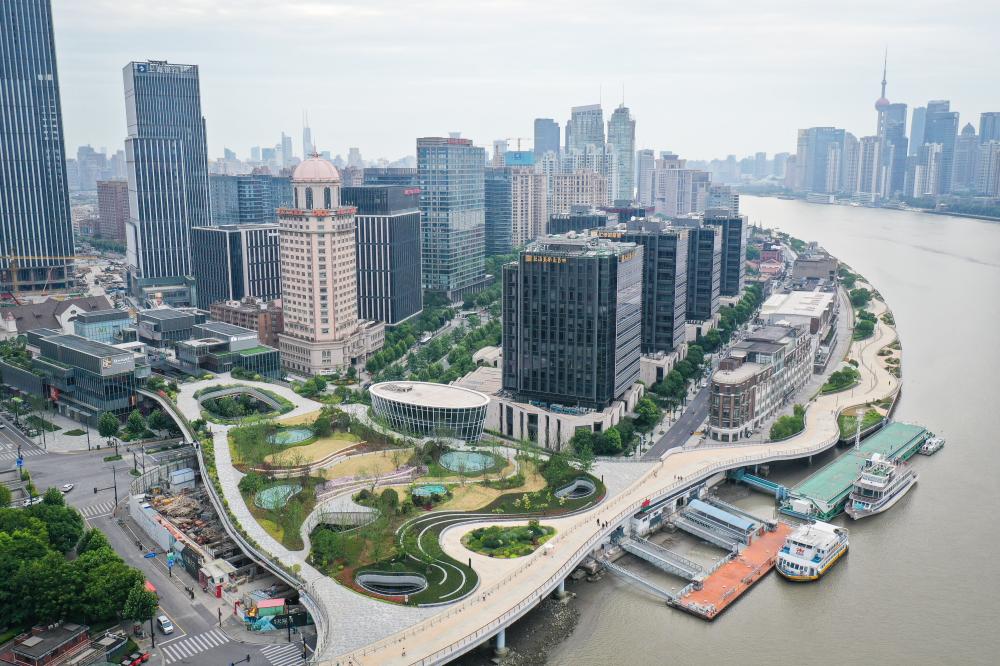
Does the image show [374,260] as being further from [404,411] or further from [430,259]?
[404,411]

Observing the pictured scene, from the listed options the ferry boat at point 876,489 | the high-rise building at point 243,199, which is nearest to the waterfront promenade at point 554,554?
the ferry boat at point 876,489

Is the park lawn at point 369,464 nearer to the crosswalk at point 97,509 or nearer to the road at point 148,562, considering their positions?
the road at point 148,562

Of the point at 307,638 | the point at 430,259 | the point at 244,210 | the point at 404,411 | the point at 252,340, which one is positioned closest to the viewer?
the point at 307,638

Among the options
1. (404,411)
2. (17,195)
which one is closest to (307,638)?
(404,411)

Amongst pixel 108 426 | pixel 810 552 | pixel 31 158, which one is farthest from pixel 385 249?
pixel 810 552

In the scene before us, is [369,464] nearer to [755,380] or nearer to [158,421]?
[158,421]
